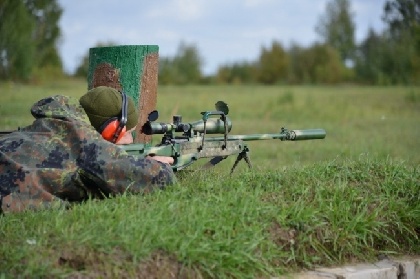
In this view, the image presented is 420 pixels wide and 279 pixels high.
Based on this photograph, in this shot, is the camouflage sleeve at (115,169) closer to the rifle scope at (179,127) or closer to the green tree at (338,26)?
the rifle scope at (179,127)

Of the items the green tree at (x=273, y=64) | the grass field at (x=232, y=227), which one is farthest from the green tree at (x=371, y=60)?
the grass field at (x=232, y=227)

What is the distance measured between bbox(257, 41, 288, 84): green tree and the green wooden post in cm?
5332

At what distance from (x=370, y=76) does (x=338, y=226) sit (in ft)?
167

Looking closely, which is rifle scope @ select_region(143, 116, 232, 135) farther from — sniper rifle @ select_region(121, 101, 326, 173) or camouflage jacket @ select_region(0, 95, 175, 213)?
camouflage jacket @ select_region(0, 95, 175, 213)

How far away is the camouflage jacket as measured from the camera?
543 cm

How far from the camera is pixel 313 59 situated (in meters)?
60.1

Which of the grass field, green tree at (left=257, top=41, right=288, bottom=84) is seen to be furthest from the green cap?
green tree at (left=257, top=41, right=288, bottom=84)

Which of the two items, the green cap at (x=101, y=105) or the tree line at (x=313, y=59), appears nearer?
the green cap at (x=101, y=105)

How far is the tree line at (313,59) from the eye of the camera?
124 feet

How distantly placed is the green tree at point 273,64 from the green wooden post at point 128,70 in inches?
2099

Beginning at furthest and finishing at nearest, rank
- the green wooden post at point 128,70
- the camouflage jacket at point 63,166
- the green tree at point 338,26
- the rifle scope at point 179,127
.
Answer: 1. the green tree at point 338,26
2. the green wooden post at point 128,70
3. the rifle scope at point 179,127
4. the camouflage jacket at point 63,166

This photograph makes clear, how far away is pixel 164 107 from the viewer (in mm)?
21719

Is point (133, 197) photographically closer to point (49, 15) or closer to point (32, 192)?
point (32, 192)

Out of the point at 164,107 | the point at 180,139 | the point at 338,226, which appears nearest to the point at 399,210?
the point at 338,226
